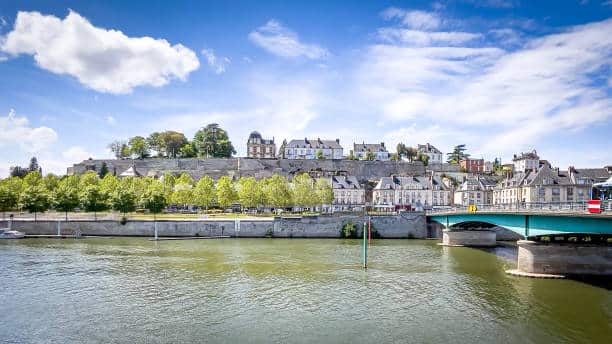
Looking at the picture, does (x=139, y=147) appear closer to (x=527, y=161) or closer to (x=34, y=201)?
(x=34, y=201)

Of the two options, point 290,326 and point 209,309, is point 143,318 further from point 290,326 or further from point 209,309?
point 290,326

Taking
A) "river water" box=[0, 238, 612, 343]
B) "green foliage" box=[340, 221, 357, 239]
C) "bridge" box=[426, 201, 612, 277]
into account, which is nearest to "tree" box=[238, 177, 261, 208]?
"green foliage" box=[340, 221, 357, 239]

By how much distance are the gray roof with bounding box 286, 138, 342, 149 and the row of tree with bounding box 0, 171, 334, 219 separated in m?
40.1

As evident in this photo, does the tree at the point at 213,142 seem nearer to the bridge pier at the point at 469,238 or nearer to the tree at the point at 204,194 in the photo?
the tree at the point at 204,194

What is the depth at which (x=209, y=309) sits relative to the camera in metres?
21.2

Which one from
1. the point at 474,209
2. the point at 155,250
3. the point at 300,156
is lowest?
the point at 155,250

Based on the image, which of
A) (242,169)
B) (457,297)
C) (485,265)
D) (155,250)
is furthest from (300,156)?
(457,297)

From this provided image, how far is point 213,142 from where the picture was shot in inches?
4724

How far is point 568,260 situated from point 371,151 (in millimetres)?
94381

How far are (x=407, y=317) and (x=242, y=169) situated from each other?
276ft

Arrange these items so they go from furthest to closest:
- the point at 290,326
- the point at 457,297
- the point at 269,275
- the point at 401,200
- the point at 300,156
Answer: the point at 300,156, the point at 401,200, the point at 269,275, the point at 457,297, the point at 290,326

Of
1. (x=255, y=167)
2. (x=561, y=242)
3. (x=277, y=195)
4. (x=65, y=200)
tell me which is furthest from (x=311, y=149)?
(x=561, y=242)

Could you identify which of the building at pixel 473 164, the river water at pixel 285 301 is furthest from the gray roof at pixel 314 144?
the river water at pixel 285 301

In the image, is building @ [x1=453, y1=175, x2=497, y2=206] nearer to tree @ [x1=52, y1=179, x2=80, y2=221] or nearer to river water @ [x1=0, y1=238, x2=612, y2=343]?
river water @ [x1=0, y1=238, x2=612, y2=343]
